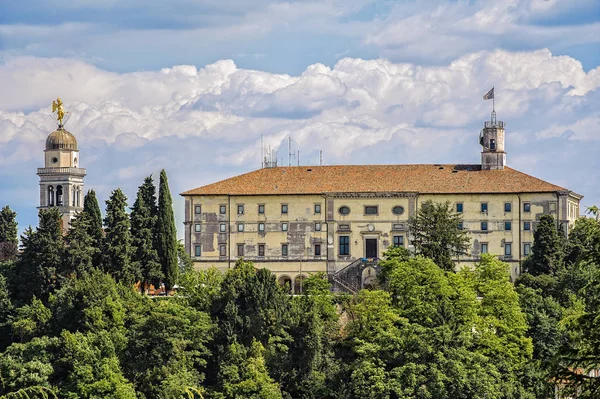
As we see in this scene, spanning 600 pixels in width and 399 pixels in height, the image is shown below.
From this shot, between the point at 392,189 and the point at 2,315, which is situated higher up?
the point at 392,189

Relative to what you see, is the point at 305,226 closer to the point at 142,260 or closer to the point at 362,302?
the point at 142,260

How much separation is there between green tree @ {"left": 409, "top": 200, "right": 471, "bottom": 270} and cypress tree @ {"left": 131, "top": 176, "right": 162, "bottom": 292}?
1499cm

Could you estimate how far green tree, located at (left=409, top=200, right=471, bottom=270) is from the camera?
71.0 m

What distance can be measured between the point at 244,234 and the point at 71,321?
2246 cm

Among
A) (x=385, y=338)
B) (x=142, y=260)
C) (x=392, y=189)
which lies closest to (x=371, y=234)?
(x=392, y=189)

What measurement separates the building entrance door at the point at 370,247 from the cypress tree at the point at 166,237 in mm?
14186

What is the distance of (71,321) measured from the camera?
203 feet

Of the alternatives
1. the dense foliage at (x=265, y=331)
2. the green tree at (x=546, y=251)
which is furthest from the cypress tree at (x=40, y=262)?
the green tree at (x=546, y=251)

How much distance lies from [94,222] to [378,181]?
804 inches

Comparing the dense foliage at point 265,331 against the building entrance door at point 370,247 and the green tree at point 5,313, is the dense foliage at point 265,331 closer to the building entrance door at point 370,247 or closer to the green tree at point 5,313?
the green tree at point 5,313

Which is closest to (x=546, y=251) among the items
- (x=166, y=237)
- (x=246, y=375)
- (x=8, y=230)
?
(x=166, y=237)

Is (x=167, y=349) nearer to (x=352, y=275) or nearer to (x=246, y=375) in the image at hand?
(x=246, y=375)

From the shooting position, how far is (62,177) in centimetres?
10369

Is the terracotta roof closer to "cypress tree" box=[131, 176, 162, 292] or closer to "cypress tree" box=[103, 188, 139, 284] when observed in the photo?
"cypress tree" box=[131, 176, 162, 292]
